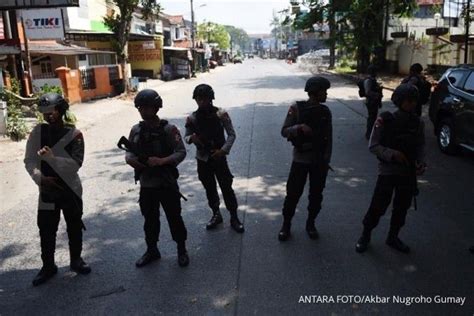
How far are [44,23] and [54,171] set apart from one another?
14.6 meters

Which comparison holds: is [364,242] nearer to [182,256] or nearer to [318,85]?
[318,85]

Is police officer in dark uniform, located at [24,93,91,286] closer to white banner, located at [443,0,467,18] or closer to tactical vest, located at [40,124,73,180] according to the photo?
tactical vest, located at [40,124,73,180]

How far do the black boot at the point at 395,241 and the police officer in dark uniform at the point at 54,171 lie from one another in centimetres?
289

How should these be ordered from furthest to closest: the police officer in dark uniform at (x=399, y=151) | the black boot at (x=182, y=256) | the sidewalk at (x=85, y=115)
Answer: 1. the sidewalk at (x=85, y=115)
2. the black boot at (x=182, y=256)
3. the police officer in dark uniform at (x=399, y=151)

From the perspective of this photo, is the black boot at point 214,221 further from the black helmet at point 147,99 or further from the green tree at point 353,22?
the green tree at point 353,22

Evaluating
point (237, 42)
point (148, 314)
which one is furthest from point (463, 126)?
point (237, 42)

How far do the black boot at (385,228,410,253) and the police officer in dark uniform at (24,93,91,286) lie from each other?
2891 mm

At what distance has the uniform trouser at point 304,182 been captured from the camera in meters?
4.62

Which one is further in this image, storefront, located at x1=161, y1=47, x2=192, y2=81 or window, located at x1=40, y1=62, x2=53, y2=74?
storefront, located at x1=161, y1=47, x2=192, y2=81

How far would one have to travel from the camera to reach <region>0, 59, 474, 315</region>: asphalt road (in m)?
3.68

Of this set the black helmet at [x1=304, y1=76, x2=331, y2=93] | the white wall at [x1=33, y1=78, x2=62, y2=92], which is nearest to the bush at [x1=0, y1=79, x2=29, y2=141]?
the white wall at [x1=33, y1=78, x2=62, y2=92]

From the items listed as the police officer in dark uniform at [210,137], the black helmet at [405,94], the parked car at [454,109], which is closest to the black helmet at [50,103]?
the police officer in dark uniform at [210,137]

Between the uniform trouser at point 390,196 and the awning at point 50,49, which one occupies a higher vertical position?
the awning at point 50,49

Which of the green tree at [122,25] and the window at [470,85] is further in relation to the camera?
the green tree at [122,25]
